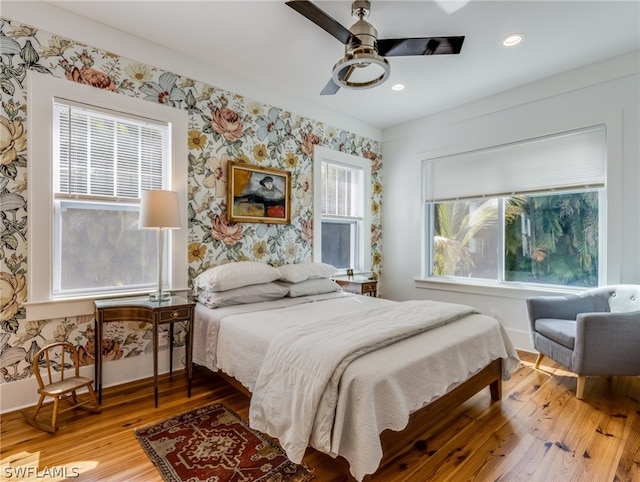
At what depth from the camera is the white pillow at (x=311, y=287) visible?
3173 mm

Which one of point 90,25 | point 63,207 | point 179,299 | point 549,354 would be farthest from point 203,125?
point 549,354

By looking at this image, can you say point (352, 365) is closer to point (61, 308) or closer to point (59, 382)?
point (59, 382)

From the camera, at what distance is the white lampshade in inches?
97.7

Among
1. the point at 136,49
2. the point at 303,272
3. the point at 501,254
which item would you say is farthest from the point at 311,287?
the point at 136,49

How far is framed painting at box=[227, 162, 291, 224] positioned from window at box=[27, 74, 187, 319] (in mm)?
496

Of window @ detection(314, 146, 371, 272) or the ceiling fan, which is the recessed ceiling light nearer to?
the ceiling fan

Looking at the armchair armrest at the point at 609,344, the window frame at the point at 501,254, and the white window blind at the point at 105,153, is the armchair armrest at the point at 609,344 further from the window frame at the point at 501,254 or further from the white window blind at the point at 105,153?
the white window blind at the point at 105,153

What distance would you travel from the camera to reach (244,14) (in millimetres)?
2387

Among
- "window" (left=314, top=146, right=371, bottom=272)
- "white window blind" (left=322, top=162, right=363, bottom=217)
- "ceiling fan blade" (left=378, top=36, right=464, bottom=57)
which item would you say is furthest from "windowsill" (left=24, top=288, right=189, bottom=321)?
"ceiling fan blade" (left=378, top=36, right=464, bottom=57)

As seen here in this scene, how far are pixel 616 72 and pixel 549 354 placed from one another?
261 centimetres

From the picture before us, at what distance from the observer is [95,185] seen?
2.59 meters

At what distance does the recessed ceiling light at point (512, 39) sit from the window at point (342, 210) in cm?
210

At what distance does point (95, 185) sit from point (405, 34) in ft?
8.92

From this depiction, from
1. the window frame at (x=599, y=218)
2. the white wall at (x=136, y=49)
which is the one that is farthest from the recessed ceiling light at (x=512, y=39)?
the white wall at (x=136, y=49)
